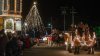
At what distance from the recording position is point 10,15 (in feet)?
221

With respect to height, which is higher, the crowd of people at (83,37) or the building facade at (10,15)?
the building facade at (10,15)

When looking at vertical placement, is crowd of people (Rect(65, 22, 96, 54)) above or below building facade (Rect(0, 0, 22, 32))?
below

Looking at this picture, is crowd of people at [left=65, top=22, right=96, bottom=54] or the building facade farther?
the building facade

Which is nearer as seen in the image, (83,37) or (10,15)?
(83,37)

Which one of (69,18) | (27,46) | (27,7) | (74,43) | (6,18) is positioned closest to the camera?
(74,43)

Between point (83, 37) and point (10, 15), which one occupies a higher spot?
Result: point (10, 15)

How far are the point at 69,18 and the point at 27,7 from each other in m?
12.3

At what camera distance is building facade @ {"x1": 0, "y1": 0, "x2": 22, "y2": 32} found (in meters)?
67.3

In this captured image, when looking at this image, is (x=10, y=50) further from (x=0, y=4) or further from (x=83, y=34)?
(x=0, y=4)

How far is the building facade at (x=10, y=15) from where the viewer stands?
67.3 meters

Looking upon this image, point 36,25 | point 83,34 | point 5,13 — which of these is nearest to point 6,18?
point 5,13

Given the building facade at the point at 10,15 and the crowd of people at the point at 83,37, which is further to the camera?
the building facade at the point at 10,15

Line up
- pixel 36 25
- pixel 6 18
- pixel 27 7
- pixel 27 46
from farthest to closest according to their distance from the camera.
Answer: pixel 27 7 < pixel 36 25 < pixel 6 18 < pixel 27 46

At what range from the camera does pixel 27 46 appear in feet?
145
